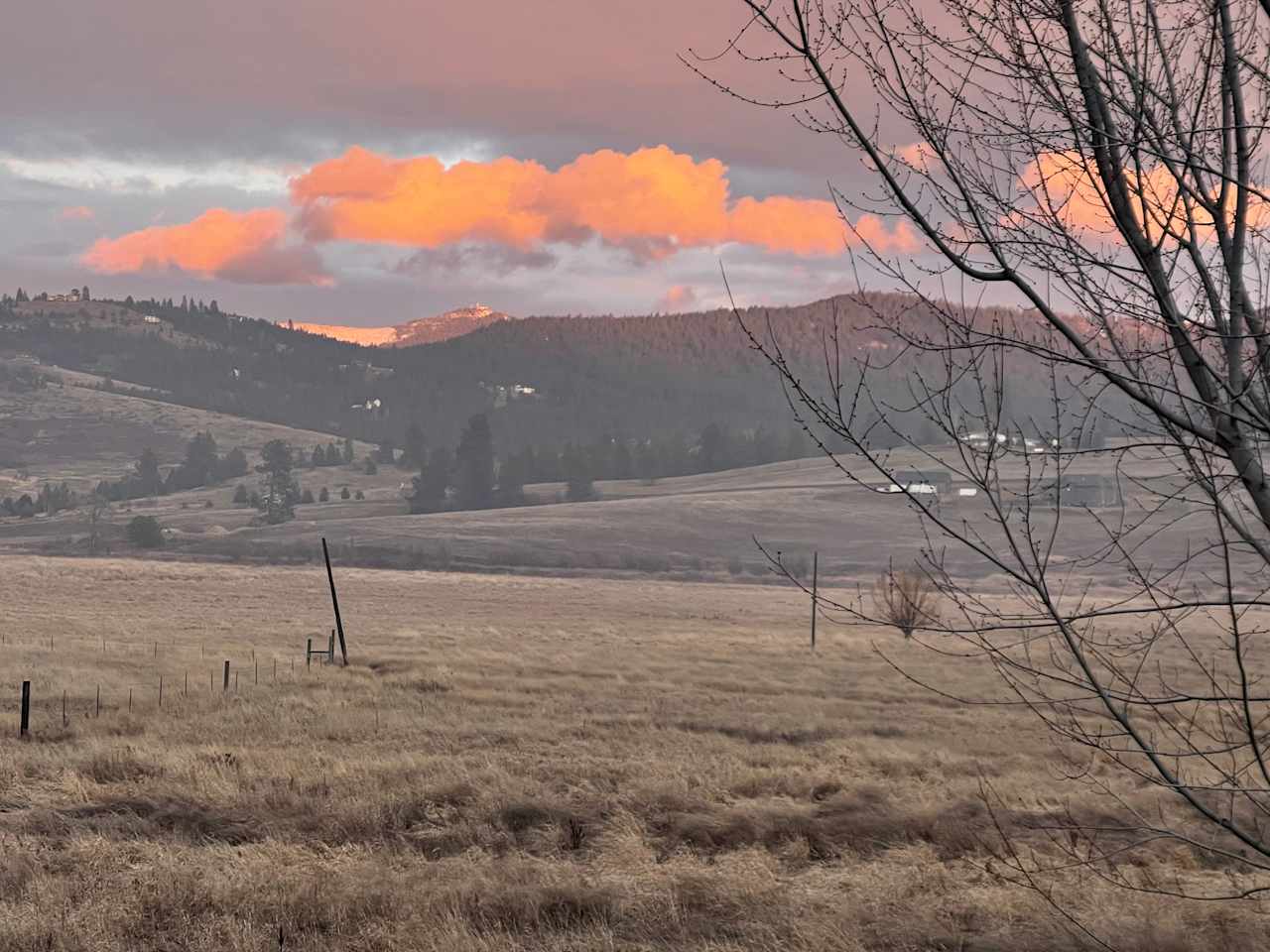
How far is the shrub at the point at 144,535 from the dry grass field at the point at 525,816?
7538 centimetres

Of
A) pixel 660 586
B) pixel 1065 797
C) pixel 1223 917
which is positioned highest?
pixel 1223 917

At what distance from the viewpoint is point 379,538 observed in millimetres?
108375

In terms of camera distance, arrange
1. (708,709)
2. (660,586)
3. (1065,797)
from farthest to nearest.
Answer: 1. (660,586)
2. (708,709)
3. (1065,797)

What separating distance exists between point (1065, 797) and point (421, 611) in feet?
168

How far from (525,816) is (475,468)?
5550 inches

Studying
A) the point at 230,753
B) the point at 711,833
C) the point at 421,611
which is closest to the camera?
the point at 711,833

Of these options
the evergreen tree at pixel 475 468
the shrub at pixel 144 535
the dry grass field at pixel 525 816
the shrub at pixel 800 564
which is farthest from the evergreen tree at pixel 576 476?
the dry grass field at pixel 525 816

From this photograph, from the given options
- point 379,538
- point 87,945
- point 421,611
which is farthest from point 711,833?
point 379,538

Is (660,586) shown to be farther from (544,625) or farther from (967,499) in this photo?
(967,499)

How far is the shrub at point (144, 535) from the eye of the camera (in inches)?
3996

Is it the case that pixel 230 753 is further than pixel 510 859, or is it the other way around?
pixel 230 753

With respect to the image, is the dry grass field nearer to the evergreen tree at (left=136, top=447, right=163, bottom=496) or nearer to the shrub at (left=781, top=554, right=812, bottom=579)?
the shrub at (left=781, top=554, right=812, bottom=579)

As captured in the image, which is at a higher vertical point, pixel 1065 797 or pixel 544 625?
pixel 1065 797

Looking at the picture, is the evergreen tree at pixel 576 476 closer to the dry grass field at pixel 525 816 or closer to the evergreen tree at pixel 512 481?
the evergreen tree at pixel 512 481
